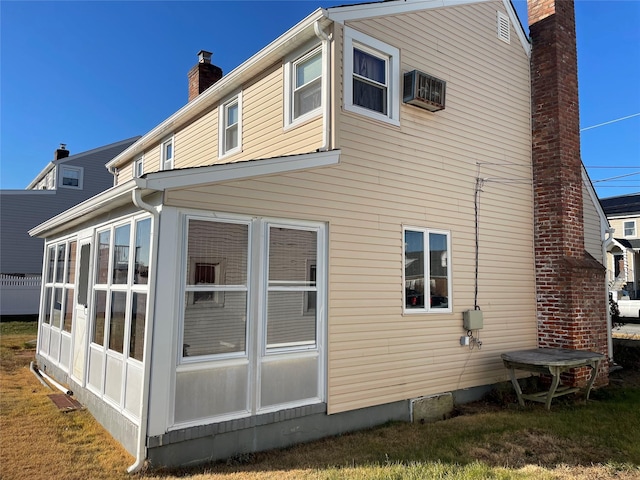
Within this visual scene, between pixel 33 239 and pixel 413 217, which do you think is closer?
pixel 413 217

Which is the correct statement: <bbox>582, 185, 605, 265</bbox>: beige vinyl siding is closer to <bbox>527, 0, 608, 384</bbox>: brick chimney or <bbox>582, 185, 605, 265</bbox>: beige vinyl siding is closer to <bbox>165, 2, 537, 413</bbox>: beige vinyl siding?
<bbox>527, 0, 608, 384</bbox>: brick chimney

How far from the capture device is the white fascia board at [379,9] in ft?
21.5

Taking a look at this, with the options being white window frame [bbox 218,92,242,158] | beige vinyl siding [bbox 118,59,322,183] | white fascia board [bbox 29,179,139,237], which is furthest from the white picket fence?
white window frame [bbox 218,92,242,158]

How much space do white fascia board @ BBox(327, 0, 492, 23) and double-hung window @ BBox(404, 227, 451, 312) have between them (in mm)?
3322

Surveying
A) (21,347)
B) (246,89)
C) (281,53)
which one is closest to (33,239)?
(21,347)

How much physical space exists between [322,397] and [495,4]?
27.1 feet

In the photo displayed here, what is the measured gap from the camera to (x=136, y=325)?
5.30 m

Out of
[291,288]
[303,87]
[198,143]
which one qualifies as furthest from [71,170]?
[291,288]

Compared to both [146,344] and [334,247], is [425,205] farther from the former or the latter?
[146,344]

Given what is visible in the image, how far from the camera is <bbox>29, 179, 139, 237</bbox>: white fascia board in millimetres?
5125

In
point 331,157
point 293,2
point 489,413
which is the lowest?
point 489,413

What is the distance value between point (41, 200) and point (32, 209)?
0.62m

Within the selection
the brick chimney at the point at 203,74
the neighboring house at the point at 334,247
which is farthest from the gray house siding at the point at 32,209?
the neighboring house at the point at 334,247

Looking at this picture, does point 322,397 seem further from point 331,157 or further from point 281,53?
point 281,53
